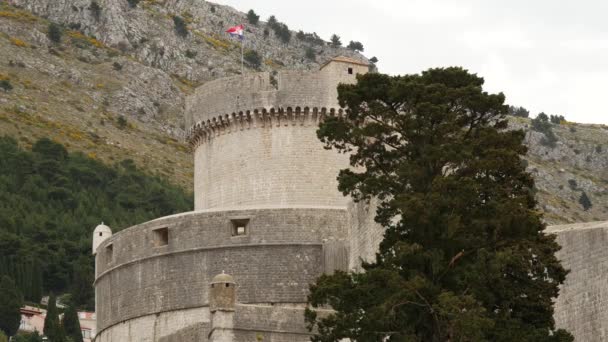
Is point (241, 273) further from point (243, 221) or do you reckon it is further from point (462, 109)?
point (462, 109)

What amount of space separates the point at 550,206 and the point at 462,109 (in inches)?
2628

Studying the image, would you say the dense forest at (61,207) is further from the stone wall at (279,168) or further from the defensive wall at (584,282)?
the defensive wall at (584,282)

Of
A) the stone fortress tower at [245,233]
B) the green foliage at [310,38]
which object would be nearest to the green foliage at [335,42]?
the green foliage at [310,38]

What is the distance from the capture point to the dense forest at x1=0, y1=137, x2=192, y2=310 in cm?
10319

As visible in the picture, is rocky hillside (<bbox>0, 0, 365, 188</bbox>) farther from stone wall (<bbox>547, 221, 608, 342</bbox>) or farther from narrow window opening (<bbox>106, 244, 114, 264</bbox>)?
stone wall (<bbox>547, 221, 608, 342</bbox>)

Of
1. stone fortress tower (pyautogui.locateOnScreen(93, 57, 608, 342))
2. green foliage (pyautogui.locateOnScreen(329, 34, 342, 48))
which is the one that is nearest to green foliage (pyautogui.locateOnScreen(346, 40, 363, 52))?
green foliage (pyautogui.locateOnScreen(329, 34, 342, 48))

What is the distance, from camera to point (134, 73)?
128 m

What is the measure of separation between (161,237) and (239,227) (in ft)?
8.23

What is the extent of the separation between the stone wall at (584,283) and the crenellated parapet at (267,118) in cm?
1461

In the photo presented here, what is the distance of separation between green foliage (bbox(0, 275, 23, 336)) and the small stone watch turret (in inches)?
2532

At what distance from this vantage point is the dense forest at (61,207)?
4063 inches

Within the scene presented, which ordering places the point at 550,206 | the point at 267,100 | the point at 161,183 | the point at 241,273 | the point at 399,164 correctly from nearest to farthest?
the point at 399,164 → the point at 241,273 → the point at 267,100 → the point at 550,206 → the point at 161,183

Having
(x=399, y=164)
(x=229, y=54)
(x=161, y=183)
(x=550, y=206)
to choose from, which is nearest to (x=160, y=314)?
(x=399, y=164)

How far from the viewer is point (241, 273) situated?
128 feet
